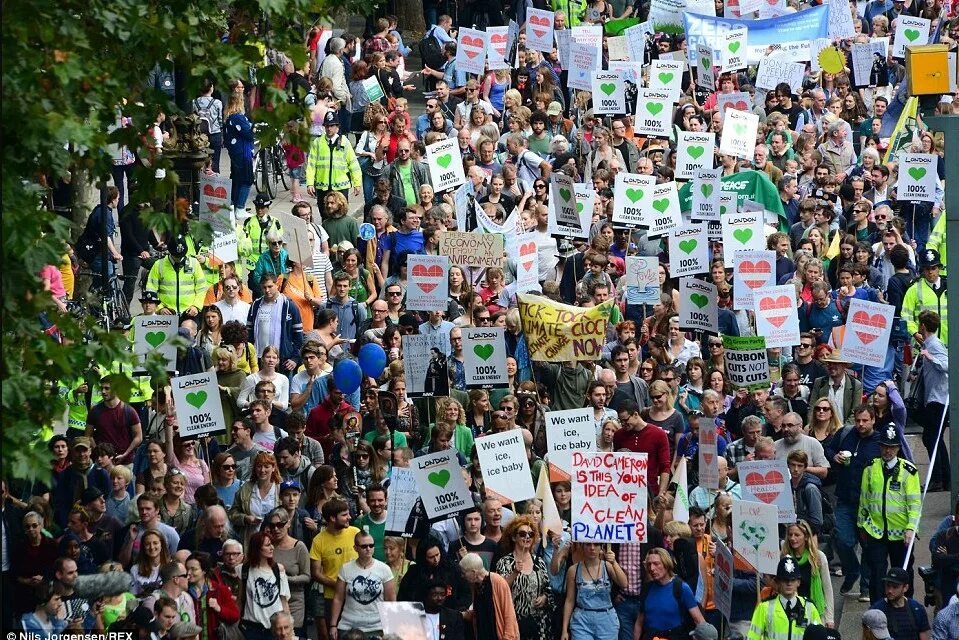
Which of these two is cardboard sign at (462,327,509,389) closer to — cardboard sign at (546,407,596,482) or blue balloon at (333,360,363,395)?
blue balloon at (333,360,363,395)

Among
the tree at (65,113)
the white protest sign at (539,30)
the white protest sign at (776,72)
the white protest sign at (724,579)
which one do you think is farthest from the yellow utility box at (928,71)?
the white protest sign at (539,30)

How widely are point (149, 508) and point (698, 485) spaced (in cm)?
403

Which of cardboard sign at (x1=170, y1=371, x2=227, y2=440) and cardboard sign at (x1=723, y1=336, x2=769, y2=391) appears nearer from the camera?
cardboard sign at (x1=170, y1=371, x2=227, y2=440)

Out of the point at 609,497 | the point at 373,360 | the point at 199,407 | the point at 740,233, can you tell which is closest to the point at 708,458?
the point at 609,497

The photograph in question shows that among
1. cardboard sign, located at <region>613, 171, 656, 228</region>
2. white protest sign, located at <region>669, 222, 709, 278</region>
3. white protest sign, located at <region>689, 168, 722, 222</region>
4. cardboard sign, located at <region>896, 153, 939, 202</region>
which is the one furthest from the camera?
cardboard sign, located at <region>896, 153, 939, 202</region>

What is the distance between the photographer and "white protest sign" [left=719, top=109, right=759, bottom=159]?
24.1 m

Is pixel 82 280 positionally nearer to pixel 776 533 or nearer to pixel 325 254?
pixel 325 254

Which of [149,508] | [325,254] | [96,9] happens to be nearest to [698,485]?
[149,508]

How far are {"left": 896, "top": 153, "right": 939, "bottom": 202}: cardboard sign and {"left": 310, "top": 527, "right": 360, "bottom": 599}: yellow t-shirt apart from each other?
9886 mm

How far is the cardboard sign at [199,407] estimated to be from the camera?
1594 centimetres

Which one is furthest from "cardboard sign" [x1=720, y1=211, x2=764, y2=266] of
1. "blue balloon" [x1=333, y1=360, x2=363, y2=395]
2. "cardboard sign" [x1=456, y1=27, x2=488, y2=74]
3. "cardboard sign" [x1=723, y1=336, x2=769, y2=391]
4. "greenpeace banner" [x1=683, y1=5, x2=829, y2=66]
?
"greenpeace banner" [x1=683, y1=5, x2=829, y2=66]

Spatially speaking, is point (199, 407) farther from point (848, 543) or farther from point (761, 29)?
point (761, 29)

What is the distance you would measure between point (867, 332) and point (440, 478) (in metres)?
4.67

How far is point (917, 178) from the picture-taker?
22672 millimetres
